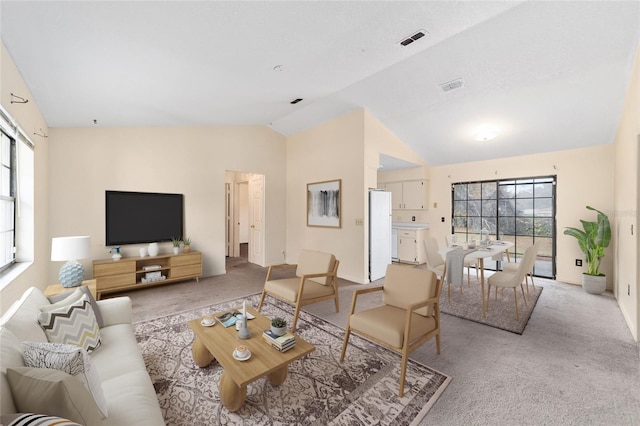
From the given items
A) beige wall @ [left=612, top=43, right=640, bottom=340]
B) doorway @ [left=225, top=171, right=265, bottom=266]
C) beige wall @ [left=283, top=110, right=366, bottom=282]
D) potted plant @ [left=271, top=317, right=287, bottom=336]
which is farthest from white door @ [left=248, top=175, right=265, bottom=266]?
beige wall @ [left=612, top=43, right=640, bottom=340]

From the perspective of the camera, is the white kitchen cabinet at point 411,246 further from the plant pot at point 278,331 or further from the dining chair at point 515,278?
the plant pot at point 278,331

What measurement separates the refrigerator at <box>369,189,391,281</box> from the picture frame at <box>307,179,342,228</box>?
635 mm

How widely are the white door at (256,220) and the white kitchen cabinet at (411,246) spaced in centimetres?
333

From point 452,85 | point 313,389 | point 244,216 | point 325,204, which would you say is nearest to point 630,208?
point 452,85

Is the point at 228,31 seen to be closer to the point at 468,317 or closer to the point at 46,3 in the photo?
the point at 46,3

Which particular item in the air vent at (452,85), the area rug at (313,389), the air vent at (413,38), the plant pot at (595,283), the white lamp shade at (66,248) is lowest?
the area rug at (313,389)

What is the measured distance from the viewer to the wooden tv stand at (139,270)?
3963 millimetres

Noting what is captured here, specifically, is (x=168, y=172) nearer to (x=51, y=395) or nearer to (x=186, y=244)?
(x=186, y=244)

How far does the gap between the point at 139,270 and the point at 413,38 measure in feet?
16.7

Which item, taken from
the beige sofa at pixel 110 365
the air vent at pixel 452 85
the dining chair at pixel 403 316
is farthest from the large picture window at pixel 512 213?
the beige sofa at pixel 110 365

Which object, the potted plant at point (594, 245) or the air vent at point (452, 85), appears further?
the potted plant at point (594, 245)

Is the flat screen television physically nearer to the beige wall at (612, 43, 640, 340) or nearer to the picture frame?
the picture frame

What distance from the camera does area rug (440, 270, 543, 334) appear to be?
121 inches

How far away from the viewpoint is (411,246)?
635 cm
